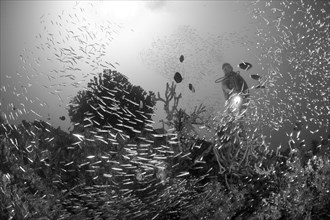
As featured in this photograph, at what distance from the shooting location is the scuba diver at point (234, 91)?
390 inches

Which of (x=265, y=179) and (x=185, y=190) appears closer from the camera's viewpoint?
(x=185, y=190)

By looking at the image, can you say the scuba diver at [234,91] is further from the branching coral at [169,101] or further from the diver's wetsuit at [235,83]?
the branching coral at [169,101]

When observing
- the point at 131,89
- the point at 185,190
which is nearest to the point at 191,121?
the point at 185,190

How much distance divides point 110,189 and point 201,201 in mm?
2540

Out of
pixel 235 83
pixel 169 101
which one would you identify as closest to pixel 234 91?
pixel 235 83

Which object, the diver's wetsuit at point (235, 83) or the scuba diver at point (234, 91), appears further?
the diver's wetsuit at point (235, 83)

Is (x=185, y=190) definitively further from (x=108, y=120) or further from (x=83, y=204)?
(x=108, y=120)

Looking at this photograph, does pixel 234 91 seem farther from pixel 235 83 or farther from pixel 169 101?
pixel 169 101

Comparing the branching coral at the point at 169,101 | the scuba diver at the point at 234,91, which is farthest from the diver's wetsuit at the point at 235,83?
the branching coral at the point at 169,101

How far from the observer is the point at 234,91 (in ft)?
34.8

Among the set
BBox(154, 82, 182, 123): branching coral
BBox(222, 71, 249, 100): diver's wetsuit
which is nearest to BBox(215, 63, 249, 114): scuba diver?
BBox(222, 71, 249, 100): diver's wetsuit

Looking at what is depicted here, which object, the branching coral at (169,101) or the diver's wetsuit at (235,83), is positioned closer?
the branching coral at (169,101)

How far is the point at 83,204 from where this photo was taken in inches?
300

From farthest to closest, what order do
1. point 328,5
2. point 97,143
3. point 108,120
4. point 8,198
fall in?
point 328,5 → point 108,120 → point 97,143 → point 8,198
